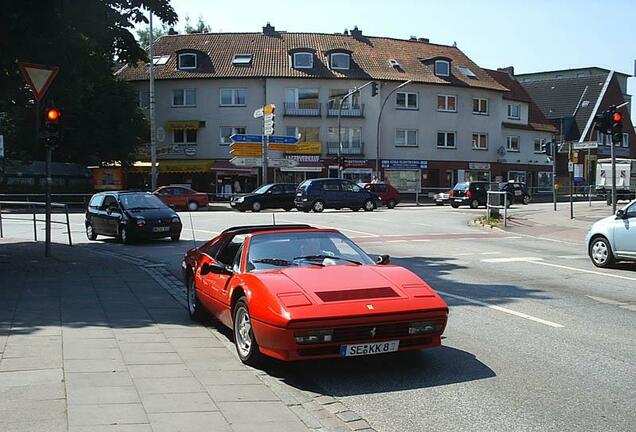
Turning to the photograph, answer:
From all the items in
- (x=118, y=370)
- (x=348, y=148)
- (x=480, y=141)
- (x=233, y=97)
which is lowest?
(x=118, y=370)

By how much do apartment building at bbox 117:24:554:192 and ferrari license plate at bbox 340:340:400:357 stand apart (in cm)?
4806

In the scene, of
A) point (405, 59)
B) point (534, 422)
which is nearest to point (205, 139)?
point (405, 59)

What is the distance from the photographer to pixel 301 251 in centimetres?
782

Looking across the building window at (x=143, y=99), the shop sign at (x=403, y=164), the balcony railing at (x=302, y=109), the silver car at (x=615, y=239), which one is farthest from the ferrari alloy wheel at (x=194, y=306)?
the building window at (x=143, y=99)

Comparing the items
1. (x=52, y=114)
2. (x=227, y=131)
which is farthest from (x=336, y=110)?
(x=52, y=114)

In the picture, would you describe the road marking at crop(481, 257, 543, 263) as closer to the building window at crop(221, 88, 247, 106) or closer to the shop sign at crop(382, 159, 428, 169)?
the shop sign at crop(382, 159, 428, 169)

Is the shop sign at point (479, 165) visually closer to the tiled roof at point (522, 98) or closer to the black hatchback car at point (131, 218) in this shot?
the tiled roof at point (522, 98)

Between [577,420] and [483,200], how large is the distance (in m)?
40.6

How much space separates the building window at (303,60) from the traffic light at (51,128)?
139ft

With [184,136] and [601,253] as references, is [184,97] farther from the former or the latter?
[601,253]

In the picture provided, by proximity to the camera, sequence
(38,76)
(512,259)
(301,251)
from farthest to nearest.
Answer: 1. (512,259)
2. (38,76)
3. (301,251)

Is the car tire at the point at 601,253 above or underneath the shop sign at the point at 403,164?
underneath

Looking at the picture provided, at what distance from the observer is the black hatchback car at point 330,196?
37.8 meters

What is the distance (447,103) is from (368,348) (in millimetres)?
56493
